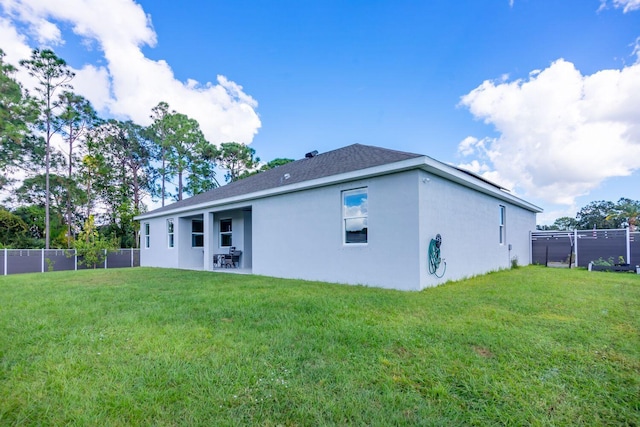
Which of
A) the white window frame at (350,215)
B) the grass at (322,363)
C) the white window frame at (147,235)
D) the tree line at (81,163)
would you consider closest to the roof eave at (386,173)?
the white window frame at (350,215)

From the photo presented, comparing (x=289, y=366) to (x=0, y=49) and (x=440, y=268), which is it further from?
(x=0, y=49)

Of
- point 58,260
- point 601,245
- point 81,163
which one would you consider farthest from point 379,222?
point 81,163

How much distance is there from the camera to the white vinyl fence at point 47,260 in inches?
575

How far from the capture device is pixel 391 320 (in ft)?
12.8

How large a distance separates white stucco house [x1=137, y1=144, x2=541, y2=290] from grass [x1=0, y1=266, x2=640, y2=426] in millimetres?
1794

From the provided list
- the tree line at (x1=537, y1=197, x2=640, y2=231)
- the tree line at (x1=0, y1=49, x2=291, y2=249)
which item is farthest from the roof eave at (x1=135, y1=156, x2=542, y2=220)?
the tree line at (x1=537, y1=197, x2=640, y2=231)

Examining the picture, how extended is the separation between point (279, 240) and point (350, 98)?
311 inches

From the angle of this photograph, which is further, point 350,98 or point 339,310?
point 350,98

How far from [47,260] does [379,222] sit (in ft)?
61.0

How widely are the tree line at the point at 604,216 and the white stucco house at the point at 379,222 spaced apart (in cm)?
1743

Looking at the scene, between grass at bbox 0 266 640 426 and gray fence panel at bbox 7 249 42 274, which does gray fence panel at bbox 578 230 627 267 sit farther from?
gray fence panel at bbox 7 249 42 274

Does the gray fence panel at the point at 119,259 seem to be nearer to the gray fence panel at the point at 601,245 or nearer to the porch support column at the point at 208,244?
the porch support column at the point at 208,244

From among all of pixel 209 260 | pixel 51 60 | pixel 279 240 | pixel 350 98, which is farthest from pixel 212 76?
pixel 51 60

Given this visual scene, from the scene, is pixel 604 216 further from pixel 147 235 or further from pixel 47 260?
pixel 47 260
